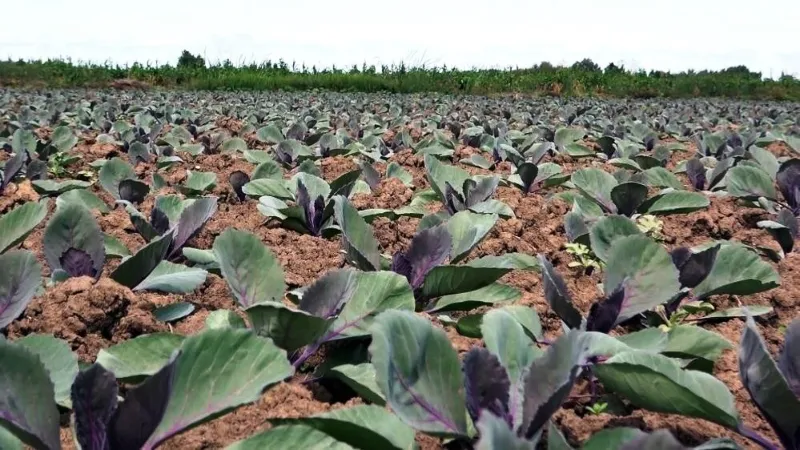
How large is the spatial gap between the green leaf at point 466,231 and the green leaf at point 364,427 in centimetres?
84

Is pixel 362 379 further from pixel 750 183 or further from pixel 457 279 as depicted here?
pixel 750 183

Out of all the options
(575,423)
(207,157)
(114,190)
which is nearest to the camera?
(575,423)

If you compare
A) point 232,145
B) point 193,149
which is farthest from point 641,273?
point 232,145

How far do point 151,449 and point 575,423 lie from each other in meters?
0.67

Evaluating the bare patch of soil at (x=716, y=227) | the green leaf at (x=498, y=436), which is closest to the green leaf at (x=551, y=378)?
the green leaf at (x=498, y=436)

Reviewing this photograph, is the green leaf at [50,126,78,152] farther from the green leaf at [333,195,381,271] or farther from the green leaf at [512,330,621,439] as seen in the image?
the green leaf at [512,330,621,439]

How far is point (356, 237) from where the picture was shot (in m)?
1.75

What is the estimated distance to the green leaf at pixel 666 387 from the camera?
1.04m

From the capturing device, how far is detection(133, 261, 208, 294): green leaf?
1.62 metres

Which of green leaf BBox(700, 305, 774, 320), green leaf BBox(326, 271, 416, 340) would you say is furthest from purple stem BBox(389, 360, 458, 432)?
green leaf BBox(700, 305, 774, 320)

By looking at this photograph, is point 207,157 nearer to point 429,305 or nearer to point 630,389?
point 429,305

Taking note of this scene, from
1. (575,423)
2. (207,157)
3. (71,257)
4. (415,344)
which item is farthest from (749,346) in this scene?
(207,157)

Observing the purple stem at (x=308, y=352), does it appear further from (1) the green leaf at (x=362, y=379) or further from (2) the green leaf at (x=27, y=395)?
(2) the green leaf at (x=27, y=395)

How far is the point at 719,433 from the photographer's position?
1.25 meters
